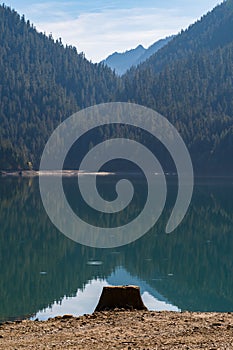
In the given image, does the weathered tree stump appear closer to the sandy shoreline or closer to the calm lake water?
the sandy shoreline

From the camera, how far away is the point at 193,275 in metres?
32.1

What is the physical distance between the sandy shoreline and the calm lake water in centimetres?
937

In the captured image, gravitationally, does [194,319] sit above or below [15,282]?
Result: above

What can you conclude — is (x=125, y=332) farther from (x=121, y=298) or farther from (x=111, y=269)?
(x=111, y=269)

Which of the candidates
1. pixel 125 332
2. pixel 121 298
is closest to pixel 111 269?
pixel 121 298

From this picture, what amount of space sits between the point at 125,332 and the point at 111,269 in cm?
2232

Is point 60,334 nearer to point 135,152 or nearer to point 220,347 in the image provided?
point 220,347

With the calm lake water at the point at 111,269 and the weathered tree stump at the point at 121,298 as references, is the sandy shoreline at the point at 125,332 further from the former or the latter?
the calm lake water at the point at 111,269

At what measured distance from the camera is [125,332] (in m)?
11.4

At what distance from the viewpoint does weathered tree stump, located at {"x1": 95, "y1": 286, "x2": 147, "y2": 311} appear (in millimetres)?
14055

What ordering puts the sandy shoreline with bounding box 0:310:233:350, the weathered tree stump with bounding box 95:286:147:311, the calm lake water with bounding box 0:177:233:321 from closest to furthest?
1. the sandy shoreline with bounding box 0:310:233:350
2. the weathered tree stump with bounding box 95:286:147:311
3. the calm lake water with bounding box 0:177:233:321

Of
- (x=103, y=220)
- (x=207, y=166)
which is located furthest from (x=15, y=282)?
(x=207, y=166)

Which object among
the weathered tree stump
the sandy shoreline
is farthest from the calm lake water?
the sandy shoreline

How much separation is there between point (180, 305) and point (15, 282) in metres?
8.02
